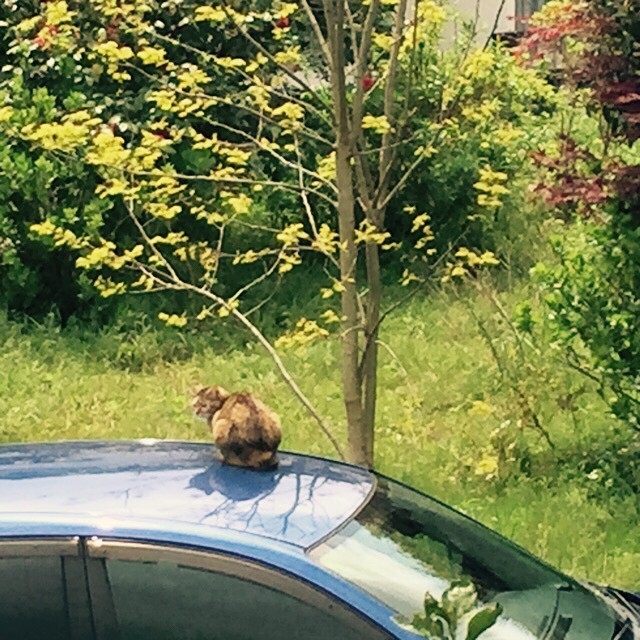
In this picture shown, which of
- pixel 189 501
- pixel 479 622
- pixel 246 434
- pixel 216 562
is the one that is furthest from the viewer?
pixel 246 434

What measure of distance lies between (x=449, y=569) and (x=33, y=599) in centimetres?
106

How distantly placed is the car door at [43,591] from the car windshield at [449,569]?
20.2 inches

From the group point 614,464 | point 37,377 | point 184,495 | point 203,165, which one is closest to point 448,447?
point 614,464

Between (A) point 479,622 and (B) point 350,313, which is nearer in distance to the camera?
(A) point 479,622

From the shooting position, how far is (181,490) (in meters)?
2.96

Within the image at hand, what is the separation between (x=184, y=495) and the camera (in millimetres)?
2926

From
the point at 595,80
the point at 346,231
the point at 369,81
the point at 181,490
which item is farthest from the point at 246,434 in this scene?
the point at 595,80

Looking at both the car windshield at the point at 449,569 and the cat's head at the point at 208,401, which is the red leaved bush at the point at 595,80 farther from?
the car windshield at the point at 449,569

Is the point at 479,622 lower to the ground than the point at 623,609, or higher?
higher

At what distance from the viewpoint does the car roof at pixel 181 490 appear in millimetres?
2777

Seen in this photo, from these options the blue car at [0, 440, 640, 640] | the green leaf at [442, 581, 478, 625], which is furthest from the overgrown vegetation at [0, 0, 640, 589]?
the green leaf at [442, 581, 478, 625]

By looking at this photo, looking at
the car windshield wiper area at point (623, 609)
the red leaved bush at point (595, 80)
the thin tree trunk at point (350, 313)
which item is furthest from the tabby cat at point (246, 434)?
the red leaved bush at point (595, 80)

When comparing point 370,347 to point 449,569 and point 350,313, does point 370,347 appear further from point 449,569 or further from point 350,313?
point 449,569

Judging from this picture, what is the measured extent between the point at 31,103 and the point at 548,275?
4.80 m
